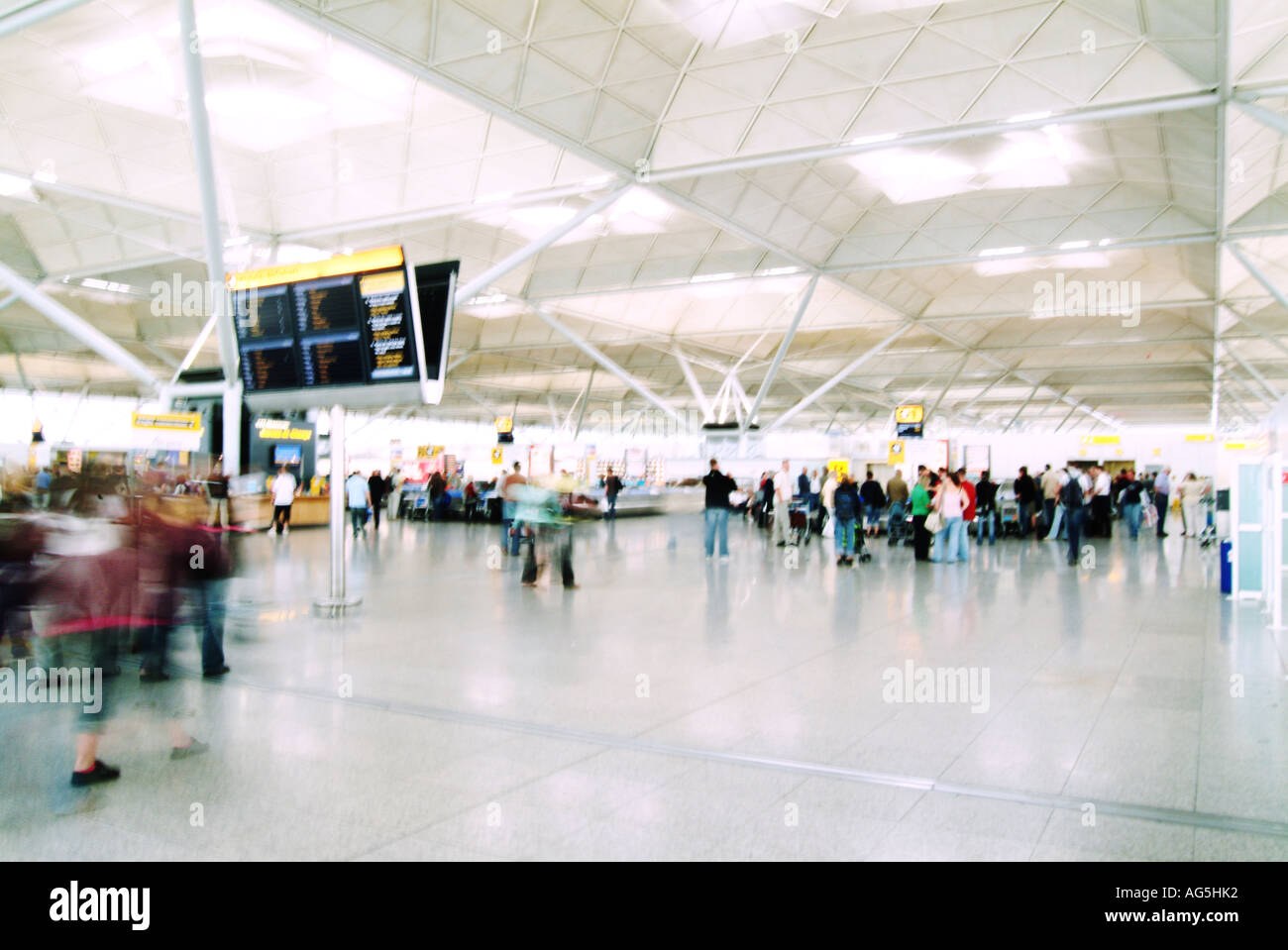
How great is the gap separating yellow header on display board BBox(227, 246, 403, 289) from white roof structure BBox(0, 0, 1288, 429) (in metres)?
5.55

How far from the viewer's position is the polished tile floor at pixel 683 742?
3.86m

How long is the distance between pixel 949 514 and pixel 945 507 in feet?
0.48

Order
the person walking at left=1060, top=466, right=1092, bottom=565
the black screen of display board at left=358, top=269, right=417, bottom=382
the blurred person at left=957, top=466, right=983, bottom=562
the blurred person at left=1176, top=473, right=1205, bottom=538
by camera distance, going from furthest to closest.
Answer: the blurred person at left=1176, top=473, right=1205, bottom=538 → the blurred person at left=957, top=466, right=983, bottom=562 → the person walking at left=1060, top=466, right=1092, bottom=565 → the black screen of display board at left=358, top=269, right=417, bottom=382

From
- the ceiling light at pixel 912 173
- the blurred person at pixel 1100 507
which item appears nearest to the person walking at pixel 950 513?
the blurred person at pixel 1100 507

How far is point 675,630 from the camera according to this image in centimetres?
910

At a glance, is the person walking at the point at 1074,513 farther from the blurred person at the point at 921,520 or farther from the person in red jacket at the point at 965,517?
the blurred person at the point at 921,520

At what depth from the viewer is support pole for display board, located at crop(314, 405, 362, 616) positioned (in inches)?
400

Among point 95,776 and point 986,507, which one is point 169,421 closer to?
point 986,507

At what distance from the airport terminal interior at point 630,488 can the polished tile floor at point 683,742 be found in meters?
0.04

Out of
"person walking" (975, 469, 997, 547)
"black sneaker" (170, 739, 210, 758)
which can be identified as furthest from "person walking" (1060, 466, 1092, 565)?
"black sneaker" (170, 739, 210, 758)

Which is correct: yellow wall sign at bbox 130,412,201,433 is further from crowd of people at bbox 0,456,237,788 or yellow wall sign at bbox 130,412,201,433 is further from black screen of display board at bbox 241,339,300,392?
crowd of people at bbox 0,456,237,788
